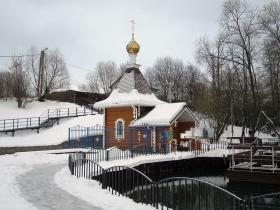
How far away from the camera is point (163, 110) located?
81.7ft

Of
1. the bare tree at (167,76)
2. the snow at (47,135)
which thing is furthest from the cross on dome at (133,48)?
the bare tree at (167,76)

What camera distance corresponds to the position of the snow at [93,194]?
9141 millimetres

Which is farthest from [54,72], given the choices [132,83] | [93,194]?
[93,194]

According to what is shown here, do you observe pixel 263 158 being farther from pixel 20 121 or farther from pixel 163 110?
pixel 20 121

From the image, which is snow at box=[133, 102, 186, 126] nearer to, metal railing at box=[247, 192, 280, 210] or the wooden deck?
the wooden deck

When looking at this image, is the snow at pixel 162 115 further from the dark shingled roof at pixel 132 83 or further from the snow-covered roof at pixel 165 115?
the dark shingled roof at pixel 132 83

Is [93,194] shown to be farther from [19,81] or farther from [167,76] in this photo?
[167,76]

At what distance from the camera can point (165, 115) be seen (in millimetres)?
23844

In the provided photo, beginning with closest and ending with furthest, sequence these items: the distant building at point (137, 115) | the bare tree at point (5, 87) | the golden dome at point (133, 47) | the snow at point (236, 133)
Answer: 1. the distant building at point (137, 115)
2. the golden dome at point (133, 47)
3. the bare tree at point (5, 87)
4. the snow at point (236, 133)

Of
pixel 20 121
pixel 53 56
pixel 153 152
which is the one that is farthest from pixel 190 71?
pixel 153 152

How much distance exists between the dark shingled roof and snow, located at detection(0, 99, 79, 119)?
40.9ft

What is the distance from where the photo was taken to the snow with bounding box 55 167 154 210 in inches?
360

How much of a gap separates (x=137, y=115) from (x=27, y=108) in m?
17.5

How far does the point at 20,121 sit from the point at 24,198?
86.0 feet
